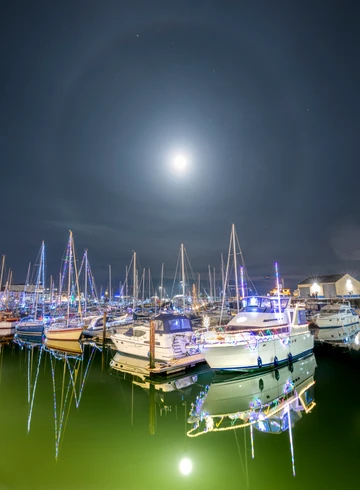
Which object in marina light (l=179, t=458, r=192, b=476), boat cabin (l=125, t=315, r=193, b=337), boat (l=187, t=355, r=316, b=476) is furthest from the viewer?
boat cabin (l=125, t=315, r=193, b=337)

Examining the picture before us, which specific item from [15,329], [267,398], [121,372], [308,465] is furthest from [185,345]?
[15,329]

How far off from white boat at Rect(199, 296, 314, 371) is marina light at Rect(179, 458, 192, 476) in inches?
308

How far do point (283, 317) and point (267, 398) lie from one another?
7.94 meters

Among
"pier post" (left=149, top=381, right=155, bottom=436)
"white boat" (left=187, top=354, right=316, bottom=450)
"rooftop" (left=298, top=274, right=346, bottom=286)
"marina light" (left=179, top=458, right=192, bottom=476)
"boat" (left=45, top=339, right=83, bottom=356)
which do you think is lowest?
"boat" (left=45, top=339, right=83, bottom=356)

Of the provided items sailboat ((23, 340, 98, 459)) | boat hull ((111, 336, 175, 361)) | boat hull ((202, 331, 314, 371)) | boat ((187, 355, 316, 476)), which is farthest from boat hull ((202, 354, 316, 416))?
sailboat ((23, 340, 98, 459))

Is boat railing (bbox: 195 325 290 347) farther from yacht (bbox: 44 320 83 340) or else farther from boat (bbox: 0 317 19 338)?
boat (bbox: 0 317 19 338)

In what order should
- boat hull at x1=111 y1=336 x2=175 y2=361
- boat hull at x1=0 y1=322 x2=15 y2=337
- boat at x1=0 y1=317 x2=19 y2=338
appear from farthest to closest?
boat at x1=0 y1=317 x2=19 y2=338, boat hull at x1=0 y1=322 x2=15 y2=337, boat hull at x1=111 y1=336 x2=175 y2=361

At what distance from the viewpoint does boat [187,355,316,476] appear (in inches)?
408

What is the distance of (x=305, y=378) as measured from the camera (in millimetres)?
16328

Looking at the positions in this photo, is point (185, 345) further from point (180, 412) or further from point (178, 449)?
point (178, 449)

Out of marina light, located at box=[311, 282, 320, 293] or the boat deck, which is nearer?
the boat deck

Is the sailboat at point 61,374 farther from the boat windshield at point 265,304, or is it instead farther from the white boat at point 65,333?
the boat windshield at point 265,304

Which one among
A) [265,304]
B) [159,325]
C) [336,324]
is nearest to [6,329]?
[159,325]

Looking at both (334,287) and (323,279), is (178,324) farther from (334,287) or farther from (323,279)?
(323,279)
